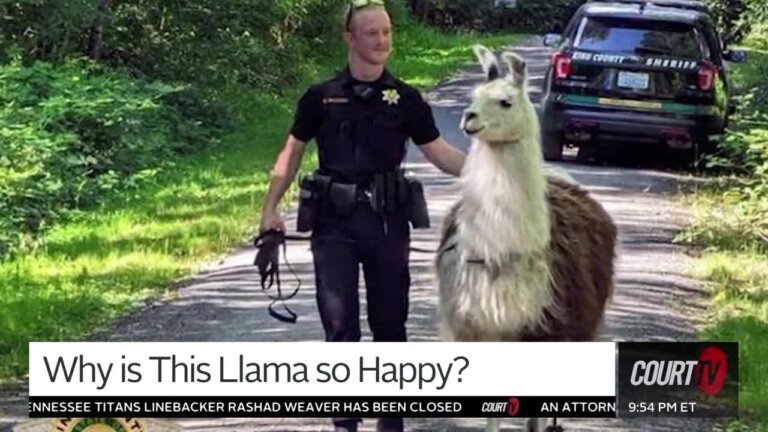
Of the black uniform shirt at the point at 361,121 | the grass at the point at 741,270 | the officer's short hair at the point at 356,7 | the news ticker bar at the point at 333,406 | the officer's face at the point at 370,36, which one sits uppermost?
the officer's short hair at the point at 356,7

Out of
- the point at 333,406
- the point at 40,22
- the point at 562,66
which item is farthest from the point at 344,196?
the point at 40,22

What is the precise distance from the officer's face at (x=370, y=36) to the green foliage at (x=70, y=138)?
610 centimetres

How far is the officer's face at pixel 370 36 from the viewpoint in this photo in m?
5.75

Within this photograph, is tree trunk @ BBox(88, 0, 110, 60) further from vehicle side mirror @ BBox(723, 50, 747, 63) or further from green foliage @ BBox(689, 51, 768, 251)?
green foliage @ BBox(689, 51, 768, 251)

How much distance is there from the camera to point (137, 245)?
11.5m

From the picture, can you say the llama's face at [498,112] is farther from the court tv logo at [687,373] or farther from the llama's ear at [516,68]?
the court tv logo at [687,373]

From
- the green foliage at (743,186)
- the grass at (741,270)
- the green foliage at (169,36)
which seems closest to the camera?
the grass at (741,270)

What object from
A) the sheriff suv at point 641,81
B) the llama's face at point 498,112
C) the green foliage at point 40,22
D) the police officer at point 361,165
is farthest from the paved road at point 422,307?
the green foliage at point 40,22

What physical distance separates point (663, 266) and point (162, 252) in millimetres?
3208

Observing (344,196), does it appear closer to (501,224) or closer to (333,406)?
(501,224)

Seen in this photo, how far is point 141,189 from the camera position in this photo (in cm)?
1460

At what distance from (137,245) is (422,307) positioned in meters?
3.26

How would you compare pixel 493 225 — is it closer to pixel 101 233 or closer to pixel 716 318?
pixel 716 318

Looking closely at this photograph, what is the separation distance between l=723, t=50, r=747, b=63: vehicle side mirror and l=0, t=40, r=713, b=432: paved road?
2.38 m
